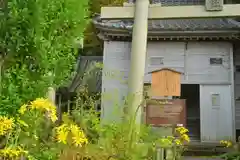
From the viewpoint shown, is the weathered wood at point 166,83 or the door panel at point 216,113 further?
the door panel at point 216,113

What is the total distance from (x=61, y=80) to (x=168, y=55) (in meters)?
→ 11.4

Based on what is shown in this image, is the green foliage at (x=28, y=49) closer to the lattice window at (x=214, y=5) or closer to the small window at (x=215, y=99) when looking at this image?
the lattice window at (x=214, y=5)

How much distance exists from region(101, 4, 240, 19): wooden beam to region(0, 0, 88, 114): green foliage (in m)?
3.34

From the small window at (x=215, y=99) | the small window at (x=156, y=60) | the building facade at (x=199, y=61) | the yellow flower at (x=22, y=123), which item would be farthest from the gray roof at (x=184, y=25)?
the yellow flower at (x=22, y=123)

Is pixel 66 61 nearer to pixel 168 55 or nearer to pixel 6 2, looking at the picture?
pixel 6 2

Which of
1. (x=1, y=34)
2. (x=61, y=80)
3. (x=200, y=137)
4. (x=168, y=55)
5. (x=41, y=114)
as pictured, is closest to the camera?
(x=41, y=114)

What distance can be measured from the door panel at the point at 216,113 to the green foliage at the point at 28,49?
11.0m

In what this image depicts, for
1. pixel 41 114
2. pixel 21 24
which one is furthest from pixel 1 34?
pixel 41 114

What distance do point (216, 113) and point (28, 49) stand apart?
1154cm

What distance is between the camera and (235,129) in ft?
44.9

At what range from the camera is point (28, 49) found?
3059 mm

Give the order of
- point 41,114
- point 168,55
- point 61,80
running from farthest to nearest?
point 168,55 → point 61,80 → point 41,114

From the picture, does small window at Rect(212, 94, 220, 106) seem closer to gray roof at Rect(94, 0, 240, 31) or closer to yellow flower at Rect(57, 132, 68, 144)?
gray roof at Rect(94, 0, 240, 31)

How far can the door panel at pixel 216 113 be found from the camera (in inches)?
527
